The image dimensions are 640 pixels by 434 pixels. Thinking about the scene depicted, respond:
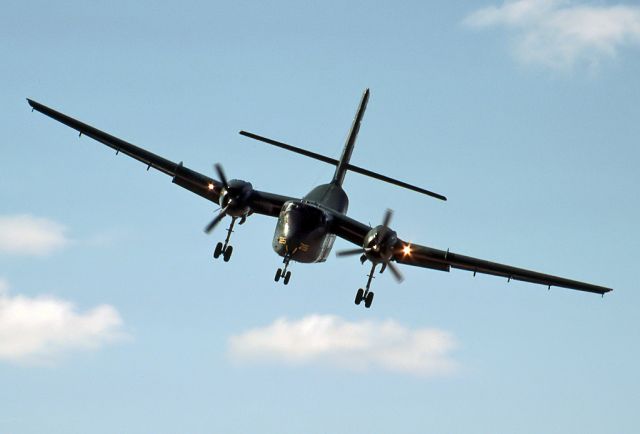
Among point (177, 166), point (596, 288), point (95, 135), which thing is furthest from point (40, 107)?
point (596, 288)

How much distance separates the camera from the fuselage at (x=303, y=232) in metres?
44.2

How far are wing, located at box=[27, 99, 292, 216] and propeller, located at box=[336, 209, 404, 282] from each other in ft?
18.0

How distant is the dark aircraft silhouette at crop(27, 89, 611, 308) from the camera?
4481 centimetres

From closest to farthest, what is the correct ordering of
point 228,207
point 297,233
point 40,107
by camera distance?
point 297,233
point 228,207
point 40,107

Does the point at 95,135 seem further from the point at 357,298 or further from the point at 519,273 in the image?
the point at 519,273

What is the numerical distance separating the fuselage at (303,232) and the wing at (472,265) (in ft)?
14.1

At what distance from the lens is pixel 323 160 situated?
53469 millimetres

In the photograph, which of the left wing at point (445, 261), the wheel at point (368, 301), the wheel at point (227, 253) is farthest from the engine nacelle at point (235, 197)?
the wheel at point (368, 301)

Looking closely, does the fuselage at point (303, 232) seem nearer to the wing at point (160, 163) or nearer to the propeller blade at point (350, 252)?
the propeller blade at point (350, 252)

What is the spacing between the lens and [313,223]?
44625 millimetres

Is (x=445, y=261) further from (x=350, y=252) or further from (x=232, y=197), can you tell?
(x=232, y=197)

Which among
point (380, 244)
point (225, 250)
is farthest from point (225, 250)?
point (380, 244)

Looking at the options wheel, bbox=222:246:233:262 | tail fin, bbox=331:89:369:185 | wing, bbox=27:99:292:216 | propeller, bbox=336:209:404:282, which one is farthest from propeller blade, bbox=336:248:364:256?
tail fin, bbox=331:89:369:185

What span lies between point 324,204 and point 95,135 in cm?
1334
